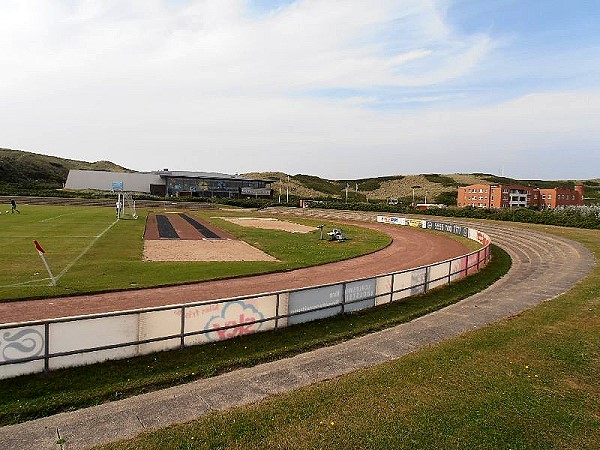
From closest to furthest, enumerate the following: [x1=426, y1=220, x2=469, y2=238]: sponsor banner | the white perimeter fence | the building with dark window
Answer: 1. the white perimeter fence
2. [x1=426, y1=220, x2=469, y2=238]: sponsor banner
3. the building with dark window

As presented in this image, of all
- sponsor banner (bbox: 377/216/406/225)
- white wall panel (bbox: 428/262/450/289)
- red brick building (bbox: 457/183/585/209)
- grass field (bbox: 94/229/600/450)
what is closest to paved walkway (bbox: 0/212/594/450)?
grass field (bbox: 94/229/600/450)

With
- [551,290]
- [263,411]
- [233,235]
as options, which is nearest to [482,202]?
[233,235]

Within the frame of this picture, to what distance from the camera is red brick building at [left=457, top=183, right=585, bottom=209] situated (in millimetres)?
123562

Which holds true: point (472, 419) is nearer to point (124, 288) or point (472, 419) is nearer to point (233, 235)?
point (124, 288)

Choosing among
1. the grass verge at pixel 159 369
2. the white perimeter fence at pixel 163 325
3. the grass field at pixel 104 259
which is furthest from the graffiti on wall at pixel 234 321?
the grass field at pixel 104 259

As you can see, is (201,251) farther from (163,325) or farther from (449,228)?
(449,228)

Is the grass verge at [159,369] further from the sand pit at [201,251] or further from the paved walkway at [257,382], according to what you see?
the sand pit at [201,251]

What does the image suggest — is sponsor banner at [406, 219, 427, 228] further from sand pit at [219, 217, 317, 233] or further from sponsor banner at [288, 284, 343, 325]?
sponsor banner at [288, 284, 343, 325]

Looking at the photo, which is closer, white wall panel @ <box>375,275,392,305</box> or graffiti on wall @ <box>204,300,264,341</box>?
graffiti on wall @ <box>204,300,264,341</box>

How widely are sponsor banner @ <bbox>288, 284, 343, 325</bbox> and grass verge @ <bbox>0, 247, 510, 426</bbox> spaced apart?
0.32 m

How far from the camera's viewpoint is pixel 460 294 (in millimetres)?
21562

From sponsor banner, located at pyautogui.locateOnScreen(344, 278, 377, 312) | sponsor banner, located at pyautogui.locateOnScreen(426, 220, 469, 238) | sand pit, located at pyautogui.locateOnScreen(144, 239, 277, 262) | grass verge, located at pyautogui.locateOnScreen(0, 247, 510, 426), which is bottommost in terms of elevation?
grass verge, located at pyautogui.locateOnScreen(0, 247, 510, 426)

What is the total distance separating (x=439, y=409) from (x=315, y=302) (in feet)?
25.2

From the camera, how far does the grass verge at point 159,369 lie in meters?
9.48
